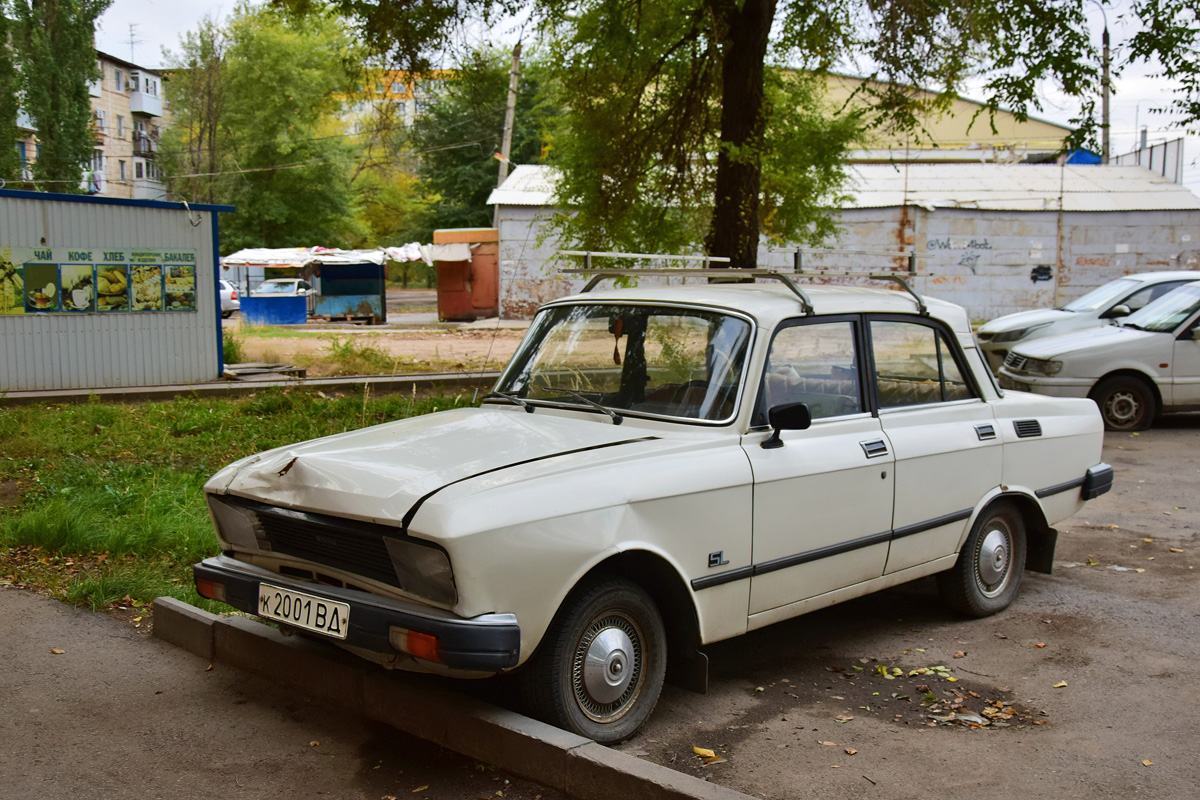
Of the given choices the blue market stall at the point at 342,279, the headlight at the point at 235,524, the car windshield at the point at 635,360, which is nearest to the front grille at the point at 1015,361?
the car windshield at the point at 635,360

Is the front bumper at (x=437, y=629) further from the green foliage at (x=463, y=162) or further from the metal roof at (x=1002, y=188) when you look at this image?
the green foliage at (x=463, y=162)

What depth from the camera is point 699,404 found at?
4.33 m

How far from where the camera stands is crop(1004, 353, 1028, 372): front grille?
12441 mm

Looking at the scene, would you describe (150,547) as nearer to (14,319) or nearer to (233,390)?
(233,390)

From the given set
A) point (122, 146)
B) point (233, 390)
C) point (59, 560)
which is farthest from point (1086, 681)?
point (122, 146)

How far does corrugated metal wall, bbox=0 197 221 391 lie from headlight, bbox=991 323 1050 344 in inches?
425

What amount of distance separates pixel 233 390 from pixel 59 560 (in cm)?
729

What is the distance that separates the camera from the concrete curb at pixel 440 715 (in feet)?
11.0

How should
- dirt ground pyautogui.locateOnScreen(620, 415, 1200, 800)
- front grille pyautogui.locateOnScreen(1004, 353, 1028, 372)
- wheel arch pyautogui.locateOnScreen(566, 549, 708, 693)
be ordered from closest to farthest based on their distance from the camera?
dirt ground pyautogui.locateOnScreen(620, 415, 1200, 800) → wheel arch pyautogui.locateOnScreen(566, 549, 708, 693) → front grille pyautogui.locateOnScreen(1004, 353, 1028, 372)

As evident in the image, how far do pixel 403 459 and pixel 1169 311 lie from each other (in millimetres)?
11325

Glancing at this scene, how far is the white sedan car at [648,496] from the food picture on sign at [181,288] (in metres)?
10.6

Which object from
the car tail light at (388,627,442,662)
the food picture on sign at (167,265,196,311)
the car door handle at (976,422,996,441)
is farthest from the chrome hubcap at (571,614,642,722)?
the food picture on sign at (167,265,196,311)

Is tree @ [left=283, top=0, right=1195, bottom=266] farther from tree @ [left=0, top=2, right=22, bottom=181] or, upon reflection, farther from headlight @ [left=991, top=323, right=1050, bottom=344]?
tree @ [left=0, top=2, right=22, bottom=181]

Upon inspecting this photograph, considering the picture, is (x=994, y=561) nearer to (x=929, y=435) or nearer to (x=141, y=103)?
(x=929, y=435)
